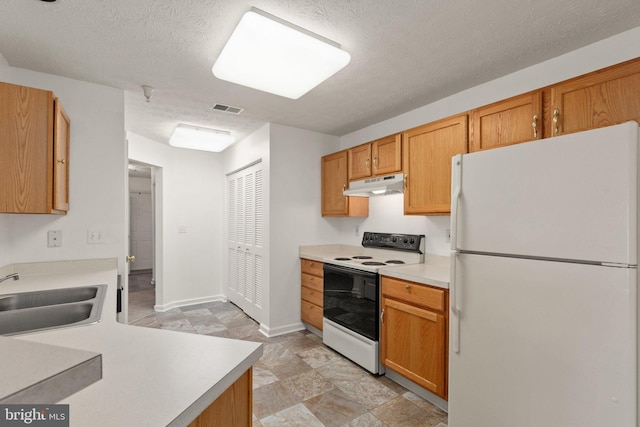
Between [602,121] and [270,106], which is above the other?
[270,106]

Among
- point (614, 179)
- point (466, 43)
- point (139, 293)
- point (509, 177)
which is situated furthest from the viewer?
point (139, 293)

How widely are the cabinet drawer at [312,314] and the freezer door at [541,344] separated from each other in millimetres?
1669

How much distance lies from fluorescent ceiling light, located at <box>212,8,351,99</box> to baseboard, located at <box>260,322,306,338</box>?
2.52 meters

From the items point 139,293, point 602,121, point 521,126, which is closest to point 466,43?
point 521,126

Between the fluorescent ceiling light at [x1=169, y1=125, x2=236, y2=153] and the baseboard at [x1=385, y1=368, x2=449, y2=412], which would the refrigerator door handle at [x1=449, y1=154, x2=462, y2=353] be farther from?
the fluorescent ceiling light at [x1=169, y1=125, x2=236, y2=153]

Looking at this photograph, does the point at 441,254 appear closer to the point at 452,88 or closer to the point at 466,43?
the point at 452,88

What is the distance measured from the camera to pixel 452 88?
8.22ft

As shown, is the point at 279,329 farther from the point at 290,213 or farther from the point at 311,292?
the point at 290,213

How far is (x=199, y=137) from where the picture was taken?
3535 mm

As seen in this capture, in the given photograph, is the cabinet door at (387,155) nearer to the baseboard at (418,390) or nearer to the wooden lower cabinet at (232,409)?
the baseboard at (418,390)

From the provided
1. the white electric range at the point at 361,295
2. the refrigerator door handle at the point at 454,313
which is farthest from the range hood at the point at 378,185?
the refrigerator door handle at the point at 454,313

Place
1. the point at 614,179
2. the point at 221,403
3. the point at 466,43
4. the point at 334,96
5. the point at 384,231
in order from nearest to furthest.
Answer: the point at 221,403
the point at 614,179
the point at 466,43
the point at 334,96
the point at 384,231

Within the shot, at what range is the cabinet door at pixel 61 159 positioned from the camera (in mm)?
1837

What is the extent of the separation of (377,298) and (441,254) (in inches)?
28.7
